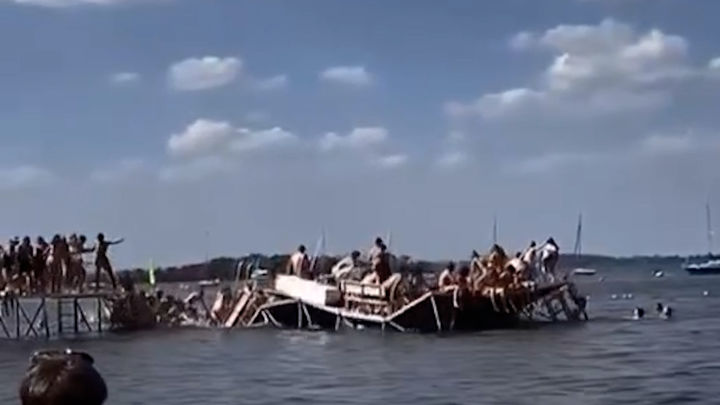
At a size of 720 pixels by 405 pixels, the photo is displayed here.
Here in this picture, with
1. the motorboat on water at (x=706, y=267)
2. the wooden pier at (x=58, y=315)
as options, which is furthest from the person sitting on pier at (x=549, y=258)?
the motorboat on water at (x=706, y=267)

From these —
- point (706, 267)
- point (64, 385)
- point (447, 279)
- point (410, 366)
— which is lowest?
point (410, 366)

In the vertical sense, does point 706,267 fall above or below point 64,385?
above

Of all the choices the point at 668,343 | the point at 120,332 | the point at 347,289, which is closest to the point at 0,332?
the point at 120,332

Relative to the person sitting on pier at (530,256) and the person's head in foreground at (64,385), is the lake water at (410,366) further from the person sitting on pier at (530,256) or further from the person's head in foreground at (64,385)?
the person's head in foreground at (64,385)

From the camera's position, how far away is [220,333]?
49.0m

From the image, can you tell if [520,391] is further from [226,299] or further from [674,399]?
[226,299]

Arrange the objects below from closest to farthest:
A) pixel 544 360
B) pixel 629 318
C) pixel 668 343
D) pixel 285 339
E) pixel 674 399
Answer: pixel 674 399 < pixel 544 360 < pixel 668 343 < pixel 285 339 < pixel 629 318

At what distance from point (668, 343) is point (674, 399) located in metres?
14.3

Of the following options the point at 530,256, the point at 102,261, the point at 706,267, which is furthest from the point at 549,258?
the point at 706,267

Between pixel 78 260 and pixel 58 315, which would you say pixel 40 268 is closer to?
pixel 78 260

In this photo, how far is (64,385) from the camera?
4188 millimetres

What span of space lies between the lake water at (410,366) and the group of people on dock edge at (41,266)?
→ 1807 mm

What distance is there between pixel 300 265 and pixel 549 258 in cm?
860

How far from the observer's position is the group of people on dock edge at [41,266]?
1836 inches
